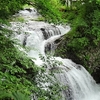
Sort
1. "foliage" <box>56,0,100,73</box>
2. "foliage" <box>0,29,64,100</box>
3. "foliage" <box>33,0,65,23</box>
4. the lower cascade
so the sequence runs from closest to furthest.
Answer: "foliage" <box>0,29,64,100</box> → "foliage" <box>33,0,65,23</box> → the lower cascade → "foliage" <box>56,0,100,73</box>

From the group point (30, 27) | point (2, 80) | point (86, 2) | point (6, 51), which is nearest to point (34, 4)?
point (6, 51)

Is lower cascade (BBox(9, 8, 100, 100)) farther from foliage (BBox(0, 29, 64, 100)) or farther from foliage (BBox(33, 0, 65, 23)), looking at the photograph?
foliage (BBox(33, 0, 65, 23))

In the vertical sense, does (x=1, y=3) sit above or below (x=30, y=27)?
above

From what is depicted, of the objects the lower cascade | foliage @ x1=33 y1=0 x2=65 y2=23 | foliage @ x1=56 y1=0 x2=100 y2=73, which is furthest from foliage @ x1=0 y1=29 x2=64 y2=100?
foliage @ x1=56 y1=0 x2=100 y2=73

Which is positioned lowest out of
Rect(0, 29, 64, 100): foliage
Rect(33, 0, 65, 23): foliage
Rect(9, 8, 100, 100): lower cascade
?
Rect(9, 8, 100, 100): lower cascade

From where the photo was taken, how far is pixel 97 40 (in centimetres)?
933

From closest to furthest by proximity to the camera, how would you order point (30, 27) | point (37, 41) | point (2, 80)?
point (2, 80), point (37, 41), point (30, 27)

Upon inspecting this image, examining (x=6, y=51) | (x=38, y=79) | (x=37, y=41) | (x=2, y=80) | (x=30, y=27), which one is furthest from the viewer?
(x=30, y=27)

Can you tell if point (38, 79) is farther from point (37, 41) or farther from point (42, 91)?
point (37, 41)

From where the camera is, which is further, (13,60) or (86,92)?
(86,92)

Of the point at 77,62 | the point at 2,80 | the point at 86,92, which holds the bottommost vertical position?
the point at 86,92

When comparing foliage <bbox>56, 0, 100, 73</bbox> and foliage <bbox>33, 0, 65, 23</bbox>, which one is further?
foliage <bbox>56, 0, 100, 73</bbox>

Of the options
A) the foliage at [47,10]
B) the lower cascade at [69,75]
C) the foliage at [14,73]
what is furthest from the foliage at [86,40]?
the foliage at [47,10]

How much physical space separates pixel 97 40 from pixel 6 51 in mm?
6191
